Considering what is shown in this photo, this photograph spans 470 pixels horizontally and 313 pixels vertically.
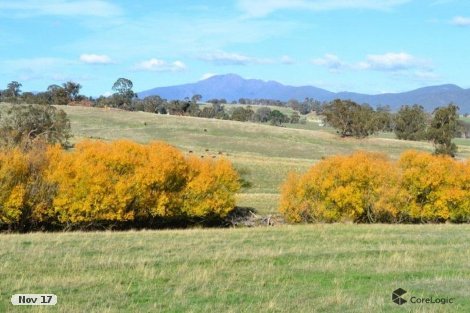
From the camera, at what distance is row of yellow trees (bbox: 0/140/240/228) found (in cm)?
3659

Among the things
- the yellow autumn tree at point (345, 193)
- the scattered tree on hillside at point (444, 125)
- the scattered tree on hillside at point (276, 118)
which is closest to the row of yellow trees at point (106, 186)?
the yellow autumn tree at point (345, 193)

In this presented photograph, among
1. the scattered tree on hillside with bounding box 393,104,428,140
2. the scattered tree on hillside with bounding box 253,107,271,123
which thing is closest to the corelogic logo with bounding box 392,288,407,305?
the scattered tree on hillside with bounding box 393,104,428,140

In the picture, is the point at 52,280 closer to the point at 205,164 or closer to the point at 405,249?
the point at 405,249

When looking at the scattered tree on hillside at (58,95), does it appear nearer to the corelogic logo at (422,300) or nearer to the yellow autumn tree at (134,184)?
the yellow autumn tree at (134,184)

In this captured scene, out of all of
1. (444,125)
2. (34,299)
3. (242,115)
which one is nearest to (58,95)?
(242,115)

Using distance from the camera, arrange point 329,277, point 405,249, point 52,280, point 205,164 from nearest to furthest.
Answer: point 52,280 → point 329,277 → point 405,249 → point 205,164

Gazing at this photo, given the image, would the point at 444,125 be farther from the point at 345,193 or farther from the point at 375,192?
the point at 345,193

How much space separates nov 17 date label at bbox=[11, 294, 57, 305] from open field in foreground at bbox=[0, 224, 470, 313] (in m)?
0.19

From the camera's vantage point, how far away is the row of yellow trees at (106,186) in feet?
120

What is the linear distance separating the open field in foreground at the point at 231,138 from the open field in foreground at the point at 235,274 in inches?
1936

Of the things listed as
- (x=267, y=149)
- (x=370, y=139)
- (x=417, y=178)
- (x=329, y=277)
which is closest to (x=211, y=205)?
(x=417, y=178)

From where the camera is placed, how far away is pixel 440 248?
19.9 meters

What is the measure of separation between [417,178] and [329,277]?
29.7 meters

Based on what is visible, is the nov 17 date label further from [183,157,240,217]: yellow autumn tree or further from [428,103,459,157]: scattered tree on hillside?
[428,103,459,157]: scattered tree on hillside
